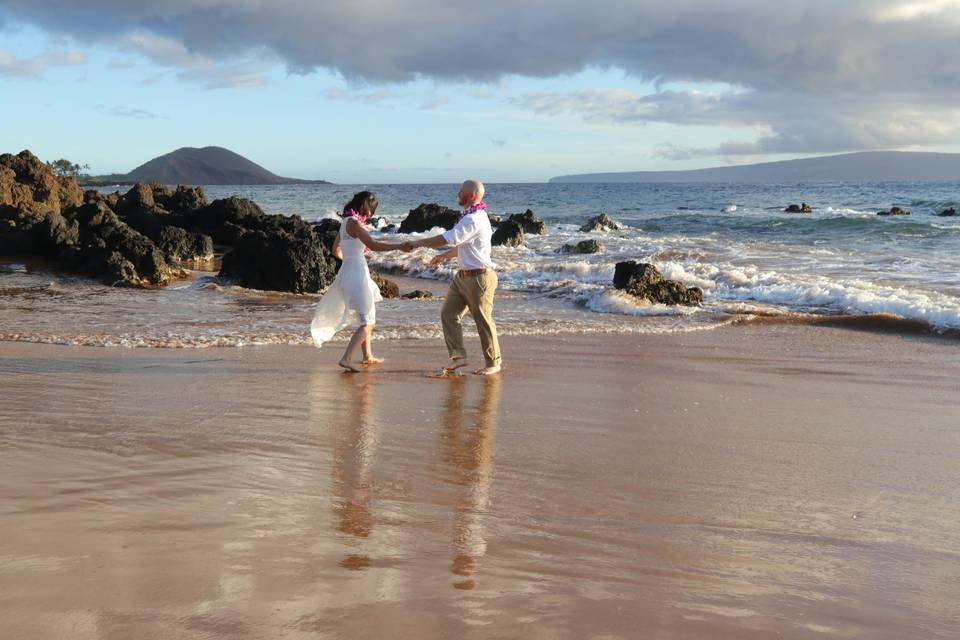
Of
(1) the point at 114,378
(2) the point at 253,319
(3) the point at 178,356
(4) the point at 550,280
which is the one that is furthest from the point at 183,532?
(4) the point at 550,280

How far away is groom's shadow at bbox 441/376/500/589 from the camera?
A: 12.5 feet

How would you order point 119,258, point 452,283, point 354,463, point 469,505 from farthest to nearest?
point 119,258, point 452,283, point 354,463, point 469,505

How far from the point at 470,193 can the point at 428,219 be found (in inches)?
1076

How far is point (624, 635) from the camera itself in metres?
3.13

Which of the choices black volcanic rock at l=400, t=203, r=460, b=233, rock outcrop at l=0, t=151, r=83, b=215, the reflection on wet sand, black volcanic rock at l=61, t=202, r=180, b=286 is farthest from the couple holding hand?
black volcanic rock at l=400, t=203, r=460, b=233

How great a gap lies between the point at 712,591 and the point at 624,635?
0.56 meters

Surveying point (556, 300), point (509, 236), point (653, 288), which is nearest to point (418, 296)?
point (556, 300)

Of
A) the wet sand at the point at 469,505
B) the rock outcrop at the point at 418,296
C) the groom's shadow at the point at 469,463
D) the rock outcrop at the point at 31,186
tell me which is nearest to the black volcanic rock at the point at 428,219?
the rock outcrop at the point at 31,186

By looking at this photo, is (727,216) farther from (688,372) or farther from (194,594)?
(194,594)

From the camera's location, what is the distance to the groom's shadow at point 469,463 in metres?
3.82

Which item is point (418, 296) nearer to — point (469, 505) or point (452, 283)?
point (452, 283)

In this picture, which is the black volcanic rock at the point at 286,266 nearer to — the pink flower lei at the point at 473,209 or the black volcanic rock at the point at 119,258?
the black volcanic rock at the point at 119,258

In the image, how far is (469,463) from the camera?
5.35m

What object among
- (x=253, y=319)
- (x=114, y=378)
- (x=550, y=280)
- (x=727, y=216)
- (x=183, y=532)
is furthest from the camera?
(x=727, y=216)
